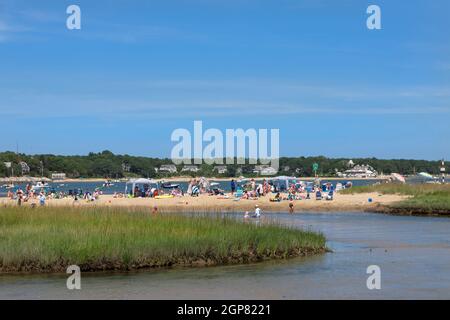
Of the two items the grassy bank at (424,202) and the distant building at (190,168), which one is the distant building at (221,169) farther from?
the grassy bank at (424,202)

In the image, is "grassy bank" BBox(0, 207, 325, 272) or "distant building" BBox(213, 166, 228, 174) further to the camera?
"distant building" BBox(213, 166, 228, 174)

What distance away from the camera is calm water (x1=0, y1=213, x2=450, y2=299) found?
17.4 meters

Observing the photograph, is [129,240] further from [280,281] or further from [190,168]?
[190,168]

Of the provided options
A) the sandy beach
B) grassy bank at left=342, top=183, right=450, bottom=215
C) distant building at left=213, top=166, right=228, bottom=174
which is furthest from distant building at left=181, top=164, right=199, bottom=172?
grassy bank at left=342, top=183, right=450, bottom=215

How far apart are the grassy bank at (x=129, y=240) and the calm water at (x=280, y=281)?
0.58m

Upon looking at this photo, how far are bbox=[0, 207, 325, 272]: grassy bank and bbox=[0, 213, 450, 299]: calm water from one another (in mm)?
575

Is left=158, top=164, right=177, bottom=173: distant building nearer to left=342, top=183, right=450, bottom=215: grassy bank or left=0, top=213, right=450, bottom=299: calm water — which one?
left=342, top=183, right=450, bottom=215: grassy bank

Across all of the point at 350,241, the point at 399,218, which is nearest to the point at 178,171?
the point at 399,218

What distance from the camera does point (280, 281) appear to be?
19203mm

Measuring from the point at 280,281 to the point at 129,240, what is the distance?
15.6 ft

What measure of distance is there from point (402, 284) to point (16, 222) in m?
13.0

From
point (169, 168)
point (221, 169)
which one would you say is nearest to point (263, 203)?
point (221, 169)

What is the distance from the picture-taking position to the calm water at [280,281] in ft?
57.0
